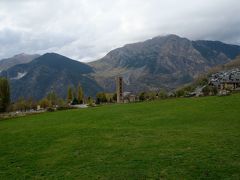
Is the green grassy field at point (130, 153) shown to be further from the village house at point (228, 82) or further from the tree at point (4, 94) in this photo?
the tree at point (4, 94)

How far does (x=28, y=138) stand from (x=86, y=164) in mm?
10766

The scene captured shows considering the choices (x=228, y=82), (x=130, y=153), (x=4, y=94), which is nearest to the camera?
(x=130, y=153)

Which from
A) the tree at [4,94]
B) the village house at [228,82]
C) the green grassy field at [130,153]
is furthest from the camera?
the village house at [228,82]

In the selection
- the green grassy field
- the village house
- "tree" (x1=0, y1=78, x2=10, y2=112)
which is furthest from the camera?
the village house

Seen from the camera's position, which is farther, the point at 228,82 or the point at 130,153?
the point at 228,82

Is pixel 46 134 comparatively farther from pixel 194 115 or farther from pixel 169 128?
pixel 194 115

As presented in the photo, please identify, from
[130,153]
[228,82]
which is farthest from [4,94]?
[130,153]

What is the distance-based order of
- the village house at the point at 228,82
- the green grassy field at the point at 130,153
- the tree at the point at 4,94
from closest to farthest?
the green grassy field at the point at 130,153 → the tree at the point at 4,94 → the village house at the point at 228,82

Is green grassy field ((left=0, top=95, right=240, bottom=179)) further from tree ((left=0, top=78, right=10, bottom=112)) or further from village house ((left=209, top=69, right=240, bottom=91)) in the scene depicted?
tree ((left=0, top=78, right=10, bottom=112))

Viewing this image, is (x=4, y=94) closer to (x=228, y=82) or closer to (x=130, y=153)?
(x=228, y=82)

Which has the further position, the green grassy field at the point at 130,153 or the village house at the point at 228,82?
Result: the village house at the point at 228,82

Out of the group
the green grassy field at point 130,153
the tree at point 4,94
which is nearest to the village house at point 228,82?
the green grassy field at point 130,153

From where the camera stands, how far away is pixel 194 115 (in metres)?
31.3

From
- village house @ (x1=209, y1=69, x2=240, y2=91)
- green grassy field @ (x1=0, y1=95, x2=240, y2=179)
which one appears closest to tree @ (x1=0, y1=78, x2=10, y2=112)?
green grassy field @ (x1=0, y1=95, x2=240, y2=179)
